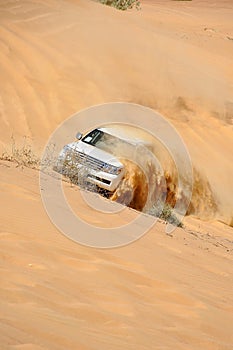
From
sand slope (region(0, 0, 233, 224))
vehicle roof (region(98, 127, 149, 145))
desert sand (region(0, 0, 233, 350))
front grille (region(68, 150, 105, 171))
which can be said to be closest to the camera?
desert sand (region(0, 0, 233, 350))

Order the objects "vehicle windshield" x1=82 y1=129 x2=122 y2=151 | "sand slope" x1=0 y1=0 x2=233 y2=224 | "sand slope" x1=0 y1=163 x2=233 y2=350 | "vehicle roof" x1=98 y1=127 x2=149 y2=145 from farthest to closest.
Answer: "sand slope" x1=0 y1=0 x2=233 y2=224, "vehicle roof" x1=98 y1=127 x2=149 y2=145, "vehicle windshield" x1=82 y1=129 x2=122 y2=151, "sand slope" x1=0 y1=163 x2=233 y2=350

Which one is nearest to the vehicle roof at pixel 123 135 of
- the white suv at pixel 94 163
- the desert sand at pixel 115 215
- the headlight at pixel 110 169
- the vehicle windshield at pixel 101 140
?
the vehicle windshield at pixel 101 140

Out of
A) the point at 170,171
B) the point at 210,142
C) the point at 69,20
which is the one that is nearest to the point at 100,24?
the point at 69,20

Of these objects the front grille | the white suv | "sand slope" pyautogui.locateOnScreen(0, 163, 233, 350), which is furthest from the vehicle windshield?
"sand slope" pyautogui.locateOnScreen(0, 163, 233, 350)

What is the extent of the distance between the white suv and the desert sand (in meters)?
1.21

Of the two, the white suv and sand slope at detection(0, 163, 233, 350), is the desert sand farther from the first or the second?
the white suv

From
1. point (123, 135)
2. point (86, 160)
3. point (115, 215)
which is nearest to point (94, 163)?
point (86, 160)

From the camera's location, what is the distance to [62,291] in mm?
4164

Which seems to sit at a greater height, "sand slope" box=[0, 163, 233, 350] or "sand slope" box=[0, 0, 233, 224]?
"sand slope" box=[0, 0, 233, 224]

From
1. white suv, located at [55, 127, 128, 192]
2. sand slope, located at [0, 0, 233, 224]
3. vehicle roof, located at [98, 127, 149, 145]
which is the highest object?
sand slope, located at [0, 0, 233, 224]

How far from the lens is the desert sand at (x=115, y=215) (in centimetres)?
388

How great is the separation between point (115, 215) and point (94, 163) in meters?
2.58

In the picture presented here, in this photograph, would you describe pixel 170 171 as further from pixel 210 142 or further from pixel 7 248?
pixel 7 248

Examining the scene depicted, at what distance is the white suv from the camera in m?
9.16
